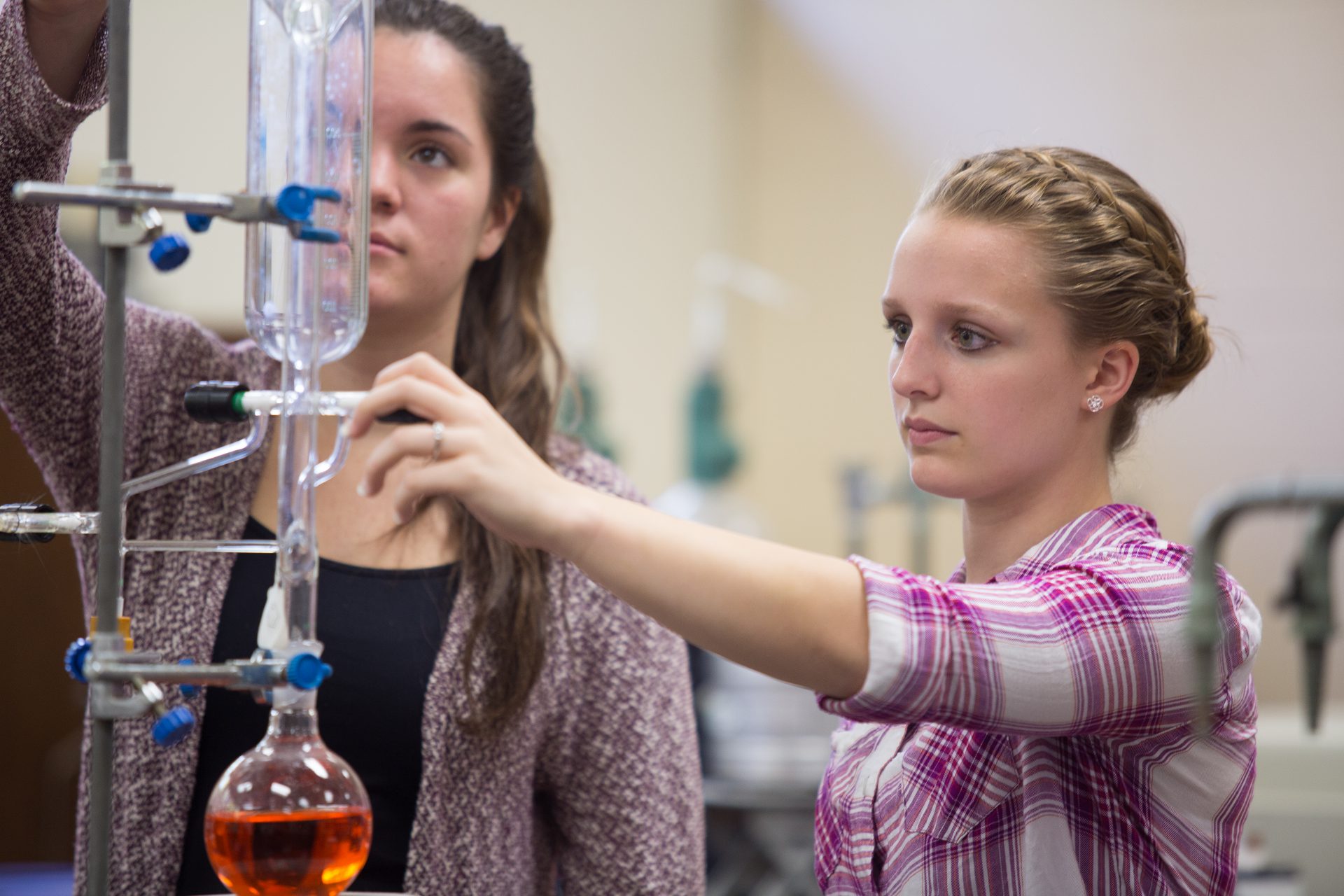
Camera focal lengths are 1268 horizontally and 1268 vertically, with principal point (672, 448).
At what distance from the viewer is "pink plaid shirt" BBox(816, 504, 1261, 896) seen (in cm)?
68

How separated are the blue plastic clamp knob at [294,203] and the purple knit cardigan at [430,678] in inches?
14.0

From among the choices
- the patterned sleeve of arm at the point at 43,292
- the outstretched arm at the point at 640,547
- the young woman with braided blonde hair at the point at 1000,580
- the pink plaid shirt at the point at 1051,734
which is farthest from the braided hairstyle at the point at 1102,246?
the patterned sleeve of arm at the point at 43,292

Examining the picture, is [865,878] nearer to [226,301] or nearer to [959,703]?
[959,703]

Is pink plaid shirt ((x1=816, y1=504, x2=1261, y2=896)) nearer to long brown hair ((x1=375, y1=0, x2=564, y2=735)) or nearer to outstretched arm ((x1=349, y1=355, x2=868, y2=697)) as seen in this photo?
outstretched arm ((x1=349, y1=355, x2=868, y2=697))

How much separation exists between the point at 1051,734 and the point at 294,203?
19.6 inches

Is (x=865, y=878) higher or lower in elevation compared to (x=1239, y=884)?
higher

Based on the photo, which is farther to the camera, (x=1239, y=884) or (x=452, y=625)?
(x=1239, y=884)

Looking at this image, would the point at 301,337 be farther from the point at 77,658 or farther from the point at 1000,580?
the point at 1000,580

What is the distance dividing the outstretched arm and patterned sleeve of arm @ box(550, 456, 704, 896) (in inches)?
18.6

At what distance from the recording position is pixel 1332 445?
13.0 feet

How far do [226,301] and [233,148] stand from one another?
370 millimetres

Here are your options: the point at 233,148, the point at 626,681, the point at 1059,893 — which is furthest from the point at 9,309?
the point at 233,148

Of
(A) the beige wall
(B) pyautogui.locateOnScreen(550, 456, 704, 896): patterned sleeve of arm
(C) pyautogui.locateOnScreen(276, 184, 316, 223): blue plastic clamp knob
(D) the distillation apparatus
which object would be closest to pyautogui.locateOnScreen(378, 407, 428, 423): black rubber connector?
(D) the distillation apparatus

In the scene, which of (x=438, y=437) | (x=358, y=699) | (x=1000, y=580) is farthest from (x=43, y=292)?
(x=1000, y=580)
